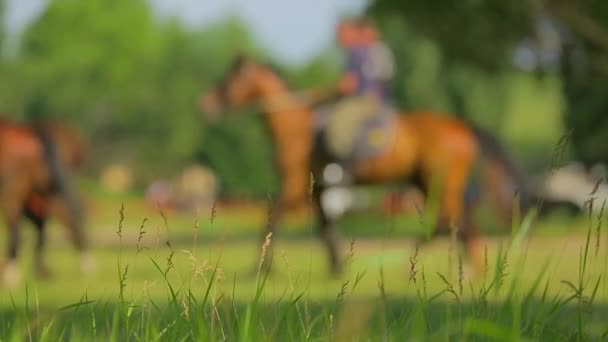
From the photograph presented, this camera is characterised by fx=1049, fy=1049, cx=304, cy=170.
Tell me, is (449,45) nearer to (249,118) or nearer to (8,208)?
(8,208)

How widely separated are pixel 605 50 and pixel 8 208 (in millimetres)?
11231

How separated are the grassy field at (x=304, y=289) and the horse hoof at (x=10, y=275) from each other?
0.61 ft

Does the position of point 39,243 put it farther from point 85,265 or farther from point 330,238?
point 330,238

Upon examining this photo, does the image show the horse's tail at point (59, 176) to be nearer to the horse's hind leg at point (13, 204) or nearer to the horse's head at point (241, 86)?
the horse's hind leg at point (13, 204)

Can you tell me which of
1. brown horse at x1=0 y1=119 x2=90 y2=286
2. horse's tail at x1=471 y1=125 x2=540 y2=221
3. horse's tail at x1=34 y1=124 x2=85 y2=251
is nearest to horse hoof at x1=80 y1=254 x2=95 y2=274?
brown horse at x1=0 y1=119 x2=90 y2=286

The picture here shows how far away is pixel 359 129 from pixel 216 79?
32.5m

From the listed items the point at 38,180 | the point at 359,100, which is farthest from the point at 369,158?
the point at 38,180

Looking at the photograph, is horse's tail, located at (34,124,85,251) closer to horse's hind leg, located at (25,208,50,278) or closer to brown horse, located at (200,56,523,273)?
horse's hind leg, located at (25,208,50,278)

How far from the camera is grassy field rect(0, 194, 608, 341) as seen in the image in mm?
3250

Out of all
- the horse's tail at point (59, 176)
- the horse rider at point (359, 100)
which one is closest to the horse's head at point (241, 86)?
the horse rider at point (359, 100)

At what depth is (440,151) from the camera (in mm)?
12312

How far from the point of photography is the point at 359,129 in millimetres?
12289

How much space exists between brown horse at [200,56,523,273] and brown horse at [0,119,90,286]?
6.32 feet

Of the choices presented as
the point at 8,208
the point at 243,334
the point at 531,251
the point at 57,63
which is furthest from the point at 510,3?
the point at 57,63
